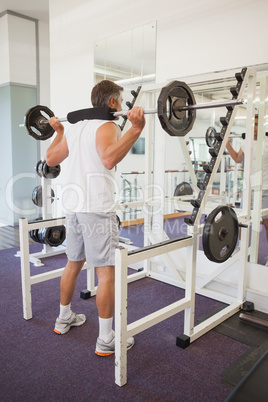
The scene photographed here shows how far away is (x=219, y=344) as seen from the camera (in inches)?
77.9

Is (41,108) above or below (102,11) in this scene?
below

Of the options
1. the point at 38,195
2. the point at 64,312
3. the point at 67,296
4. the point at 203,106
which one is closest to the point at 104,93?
the point at 203,106

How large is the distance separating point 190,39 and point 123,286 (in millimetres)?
2282

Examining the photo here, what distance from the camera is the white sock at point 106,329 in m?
1.80

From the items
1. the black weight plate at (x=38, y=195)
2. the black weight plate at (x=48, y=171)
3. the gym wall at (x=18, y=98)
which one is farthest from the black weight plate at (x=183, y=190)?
the gym wall at (x=18, y=98)

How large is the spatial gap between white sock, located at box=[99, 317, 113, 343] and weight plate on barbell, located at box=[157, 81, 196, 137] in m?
1.06

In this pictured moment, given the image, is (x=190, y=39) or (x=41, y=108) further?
(x=190, y=39)

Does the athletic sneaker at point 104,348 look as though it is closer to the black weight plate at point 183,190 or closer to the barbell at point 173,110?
the barbell at point 173,110

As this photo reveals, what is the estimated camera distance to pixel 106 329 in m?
1.81

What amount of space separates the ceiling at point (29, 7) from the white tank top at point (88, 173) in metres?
3.66

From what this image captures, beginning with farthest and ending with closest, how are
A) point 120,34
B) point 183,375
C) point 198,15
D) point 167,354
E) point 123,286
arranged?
point 120,34, point 198,15, point 167,354, point 183,375, point 123,286

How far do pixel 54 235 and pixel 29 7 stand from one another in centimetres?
349

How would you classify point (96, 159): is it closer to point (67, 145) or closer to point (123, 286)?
point (67, 145)

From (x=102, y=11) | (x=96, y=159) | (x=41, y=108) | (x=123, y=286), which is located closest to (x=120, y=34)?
(x=102, y=11)
